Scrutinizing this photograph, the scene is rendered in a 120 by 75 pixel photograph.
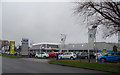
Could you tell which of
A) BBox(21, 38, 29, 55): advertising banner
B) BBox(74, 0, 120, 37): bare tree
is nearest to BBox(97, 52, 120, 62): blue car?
BBox(74, 0, 120, 37): bare tree

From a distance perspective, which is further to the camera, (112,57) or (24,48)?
(24,48)

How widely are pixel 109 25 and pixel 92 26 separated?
1911 millimetres

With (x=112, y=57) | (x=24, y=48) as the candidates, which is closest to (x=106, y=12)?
(x=112, y=57)

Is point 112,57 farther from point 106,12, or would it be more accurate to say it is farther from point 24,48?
point 24,48

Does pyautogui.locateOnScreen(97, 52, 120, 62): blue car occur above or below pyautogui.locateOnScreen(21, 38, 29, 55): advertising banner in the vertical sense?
below

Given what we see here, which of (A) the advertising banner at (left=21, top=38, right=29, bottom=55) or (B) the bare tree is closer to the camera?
(B) the bare tree

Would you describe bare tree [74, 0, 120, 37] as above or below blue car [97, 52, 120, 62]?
above

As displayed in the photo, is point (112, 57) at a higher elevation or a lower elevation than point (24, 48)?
lower

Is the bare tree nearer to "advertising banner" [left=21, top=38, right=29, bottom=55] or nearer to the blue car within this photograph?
the blue car

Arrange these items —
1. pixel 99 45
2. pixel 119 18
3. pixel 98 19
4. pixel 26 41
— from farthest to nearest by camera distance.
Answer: pixel 99 45 < pixel 26 41 < pixel 98 19 < pixel 119 18

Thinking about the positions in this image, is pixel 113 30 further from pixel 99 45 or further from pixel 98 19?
pixel 99 45

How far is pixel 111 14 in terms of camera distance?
17.7 metres

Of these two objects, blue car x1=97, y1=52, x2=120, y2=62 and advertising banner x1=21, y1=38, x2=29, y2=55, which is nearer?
blue car x1=97, y1=52, x2=120, y2=62

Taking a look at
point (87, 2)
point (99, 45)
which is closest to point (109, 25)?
point (87, 2)
